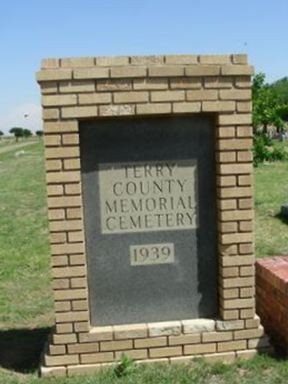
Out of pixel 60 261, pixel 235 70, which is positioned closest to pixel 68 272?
pixel 60 261

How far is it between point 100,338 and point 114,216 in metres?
0.88

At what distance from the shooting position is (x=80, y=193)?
4.19 meters

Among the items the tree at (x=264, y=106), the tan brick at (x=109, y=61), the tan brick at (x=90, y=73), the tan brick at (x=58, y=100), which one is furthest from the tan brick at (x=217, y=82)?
the tree at (x=264, y=106)

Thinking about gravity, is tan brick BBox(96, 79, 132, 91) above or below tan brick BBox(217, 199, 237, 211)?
above

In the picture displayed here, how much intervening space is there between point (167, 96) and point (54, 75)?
0.77 meters

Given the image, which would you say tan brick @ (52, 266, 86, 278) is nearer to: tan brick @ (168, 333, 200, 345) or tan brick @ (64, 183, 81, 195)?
tan brick @ (64, 183, 81, 195)

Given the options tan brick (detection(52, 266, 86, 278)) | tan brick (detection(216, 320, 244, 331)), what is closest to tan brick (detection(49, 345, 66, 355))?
tan brick (detection(52, 266, 86, 278))

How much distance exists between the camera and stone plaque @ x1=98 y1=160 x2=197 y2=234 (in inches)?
170

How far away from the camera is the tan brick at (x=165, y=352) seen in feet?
14.3

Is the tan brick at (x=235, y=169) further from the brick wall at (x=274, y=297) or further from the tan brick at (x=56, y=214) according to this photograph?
the tan brick at (x=56, y=214)

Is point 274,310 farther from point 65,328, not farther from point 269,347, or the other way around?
point 65,328

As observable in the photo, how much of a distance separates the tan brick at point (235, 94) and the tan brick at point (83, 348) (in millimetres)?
1977

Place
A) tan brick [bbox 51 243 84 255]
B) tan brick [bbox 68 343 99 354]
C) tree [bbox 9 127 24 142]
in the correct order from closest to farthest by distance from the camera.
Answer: tan brick [bbox 51 243 84 255] → tan brick [bbox 68 343 99 354] → tree [bbox 9 127 24 142]

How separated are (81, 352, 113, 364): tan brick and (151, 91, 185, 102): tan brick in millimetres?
1842
